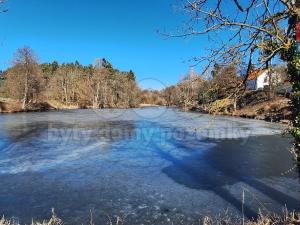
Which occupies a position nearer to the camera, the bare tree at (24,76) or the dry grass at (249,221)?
the dry grass at (249,221)

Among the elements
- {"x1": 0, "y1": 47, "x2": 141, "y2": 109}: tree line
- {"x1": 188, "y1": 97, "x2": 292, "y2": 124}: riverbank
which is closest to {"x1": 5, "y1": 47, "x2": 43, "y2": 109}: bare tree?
{"x1": 0, "y1": 47, "x2": 141, "y2": 109}: tree line

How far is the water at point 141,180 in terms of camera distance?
8.68 m

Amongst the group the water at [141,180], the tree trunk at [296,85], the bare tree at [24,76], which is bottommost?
the water at [141,180]

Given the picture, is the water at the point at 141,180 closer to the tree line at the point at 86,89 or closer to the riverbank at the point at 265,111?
the riverbank at the point at 265,111

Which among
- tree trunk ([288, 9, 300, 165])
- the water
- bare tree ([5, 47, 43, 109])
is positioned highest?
bare tree ([5, 47, 43, 109])

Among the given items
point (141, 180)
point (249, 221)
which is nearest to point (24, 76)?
point (141, 180)

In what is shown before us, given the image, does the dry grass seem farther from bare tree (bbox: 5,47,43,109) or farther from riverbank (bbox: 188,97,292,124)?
bare tree (bbox: 5,47,43,109)

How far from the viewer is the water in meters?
8.68

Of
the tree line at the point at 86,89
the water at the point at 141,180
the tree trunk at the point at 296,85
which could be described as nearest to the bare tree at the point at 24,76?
the tree line at the point at 86,89

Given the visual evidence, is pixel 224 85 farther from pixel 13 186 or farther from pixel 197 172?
pixel 13 186

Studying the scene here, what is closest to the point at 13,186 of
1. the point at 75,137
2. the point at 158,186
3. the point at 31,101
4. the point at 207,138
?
the point at 158,186

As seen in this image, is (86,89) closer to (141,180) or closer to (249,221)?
(141,180)

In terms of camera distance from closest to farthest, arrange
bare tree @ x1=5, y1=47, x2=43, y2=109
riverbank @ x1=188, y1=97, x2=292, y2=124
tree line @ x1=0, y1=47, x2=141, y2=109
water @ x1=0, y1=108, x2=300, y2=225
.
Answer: water @ x1=0, y1=108, x2=300, y2=225, riverbank @ x1=188, y1=97, x2=292, y2=124, bare tree @ x1=5, y1=47, x2=43, y2=109, tree line @ x1=0, y1=47, x2=141, y2=109

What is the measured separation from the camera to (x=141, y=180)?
1166 cm
